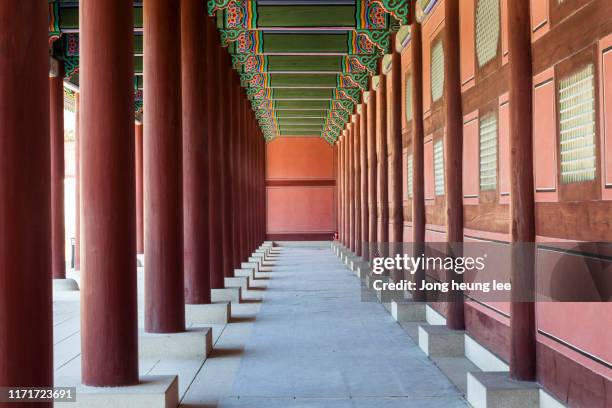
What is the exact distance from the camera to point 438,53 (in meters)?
9.09

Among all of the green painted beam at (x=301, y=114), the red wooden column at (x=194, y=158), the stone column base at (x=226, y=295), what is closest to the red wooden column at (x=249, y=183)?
the green painted beam at (x=301, y=114)

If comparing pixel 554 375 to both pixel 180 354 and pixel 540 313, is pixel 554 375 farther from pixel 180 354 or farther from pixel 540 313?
pixel 180 354

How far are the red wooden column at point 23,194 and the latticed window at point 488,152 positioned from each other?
447 centimetres

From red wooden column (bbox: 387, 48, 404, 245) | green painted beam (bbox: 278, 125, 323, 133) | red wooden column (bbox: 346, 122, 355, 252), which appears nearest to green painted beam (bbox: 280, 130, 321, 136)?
green painted beam (bbox: 278, 125, 323, 133)

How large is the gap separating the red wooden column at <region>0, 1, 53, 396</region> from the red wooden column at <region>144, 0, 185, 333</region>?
3.47 m

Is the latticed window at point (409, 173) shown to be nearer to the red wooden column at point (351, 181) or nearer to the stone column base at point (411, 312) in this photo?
the stone column base at point (411, 312)

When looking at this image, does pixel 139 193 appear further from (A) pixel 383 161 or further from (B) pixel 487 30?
(B) pixel 487 30

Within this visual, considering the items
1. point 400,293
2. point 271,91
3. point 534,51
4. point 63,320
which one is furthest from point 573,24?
point 271,91

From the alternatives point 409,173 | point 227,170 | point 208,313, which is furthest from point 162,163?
point 227,170

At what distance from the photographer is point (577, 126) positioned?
4.50 meters

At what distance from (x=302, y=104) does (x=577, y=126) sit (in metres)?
18.0

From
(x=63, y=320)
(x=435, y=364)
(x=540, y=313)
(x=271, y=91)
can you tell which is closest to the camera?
(x=540, y=313)

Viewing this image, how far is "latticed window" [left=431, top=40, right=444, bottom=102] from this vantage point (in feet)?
29.2

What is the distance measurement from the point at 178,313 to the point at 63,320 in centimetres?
376
